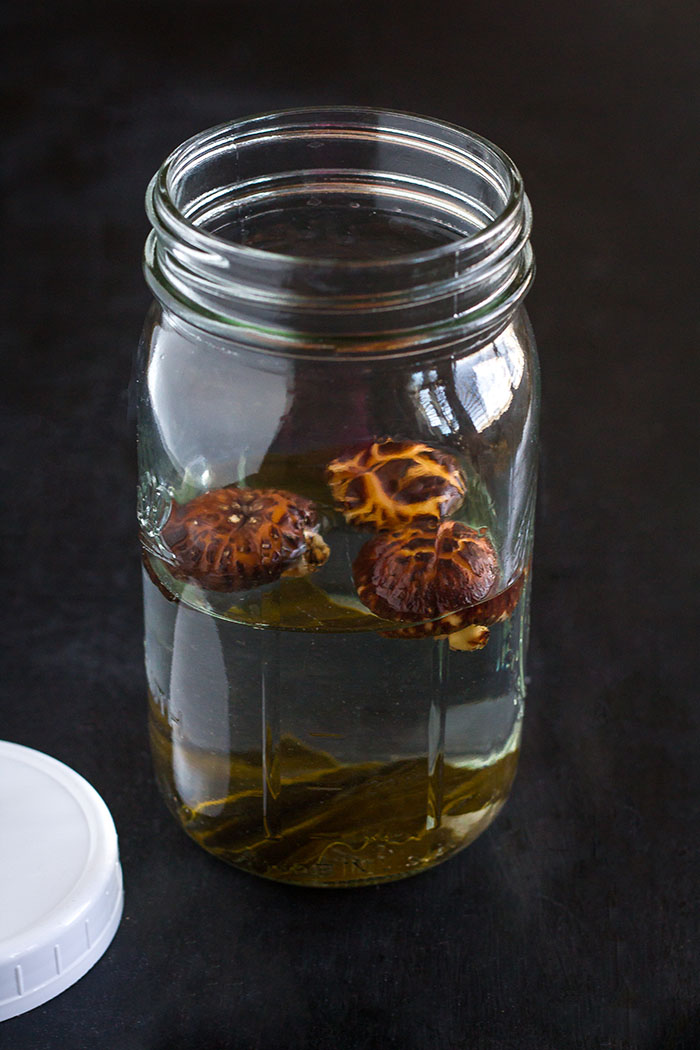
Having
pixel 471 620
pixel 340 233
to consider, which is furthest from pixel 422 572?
pixel 340 233

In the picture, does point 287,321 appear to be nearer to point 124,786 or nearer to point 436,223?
point 436,223

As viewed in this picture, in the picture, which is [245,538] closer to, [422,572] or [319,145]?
[422,572]

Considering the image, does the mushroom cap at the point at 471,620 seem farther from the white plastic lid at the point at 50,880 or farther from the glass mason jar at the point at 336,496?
the white plastic lid at the point at 50,880

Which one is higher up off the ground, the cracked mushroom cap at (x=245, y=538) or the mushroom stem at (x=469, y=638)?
the cracked mushroom cap at (x=245, y=538)

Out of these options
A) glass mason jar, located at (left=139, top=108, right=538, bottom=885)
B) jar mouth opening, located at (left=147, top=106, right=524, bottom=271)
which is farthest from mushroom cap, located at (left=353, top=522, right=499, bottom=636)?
jar mouth opening, located at (left=147, top=106, right=524, bottom=271)

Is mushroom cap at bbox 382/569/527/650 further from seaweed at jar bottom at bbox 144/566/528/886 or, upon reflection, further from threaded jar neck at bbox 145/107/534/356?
threaded jar neck at bbox 145/107/534/356

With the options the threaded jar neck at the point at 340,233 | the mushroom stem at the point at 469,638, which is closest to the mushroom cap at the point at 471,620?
the mushroom stem at the point at 469,638
